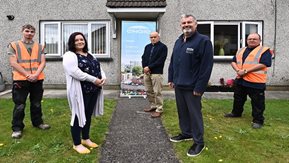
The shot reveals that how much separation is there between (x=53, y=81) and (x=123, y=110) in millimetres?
4150

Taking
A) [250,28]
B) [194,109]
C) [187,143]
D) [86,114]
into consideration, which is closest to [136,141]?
[187,143]

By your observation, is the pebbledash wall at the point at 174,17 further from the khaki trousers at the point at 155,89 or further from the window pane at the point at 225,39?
the khaki trousers at the point at 155,89

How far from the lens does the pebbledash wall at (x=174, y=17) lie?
383 inches

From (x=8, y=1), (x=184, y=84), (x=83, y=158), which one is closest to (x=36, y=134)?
(x=83, y=158)

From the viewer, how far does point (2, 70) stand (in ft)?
32.8

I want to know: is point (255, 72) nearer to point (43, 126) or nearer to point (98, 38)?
point (43, 126)

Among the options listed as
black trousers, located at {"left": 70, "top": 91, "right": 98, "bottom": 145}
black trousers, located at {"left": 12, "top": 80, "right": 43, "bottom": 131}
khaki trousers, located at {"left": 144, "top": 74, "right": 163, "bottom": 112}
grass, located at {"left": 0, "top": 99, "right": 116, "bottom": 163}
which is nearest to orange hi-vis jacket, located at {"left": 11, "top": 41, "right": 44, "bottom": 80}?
black trousers, located at {"left": 12, "top": 80, "right": 43, "bottom": 131}

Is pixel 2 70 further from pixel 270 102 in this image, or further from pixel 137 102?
pixel 270 102

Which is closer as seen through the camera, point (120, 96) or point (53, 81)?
point (120, 96)

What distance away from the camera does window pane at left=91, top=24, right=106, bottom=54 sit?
32.5 ft

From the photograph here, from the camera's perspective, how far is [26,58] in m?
4.79

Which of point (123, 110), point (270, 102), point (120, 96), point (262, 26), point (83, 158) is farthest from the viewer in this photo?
point (262, 26)

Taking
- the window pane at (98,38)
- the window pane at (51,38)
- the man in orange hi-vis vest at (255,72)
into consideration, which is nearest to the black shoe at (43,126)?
the man in orange hi-vis vest at (255,72)

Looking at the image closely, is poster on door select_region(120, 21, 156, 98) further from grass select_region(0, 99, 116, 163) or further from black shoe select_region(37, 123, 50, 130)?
black shoe select_region(37, 123, 50, 130)
